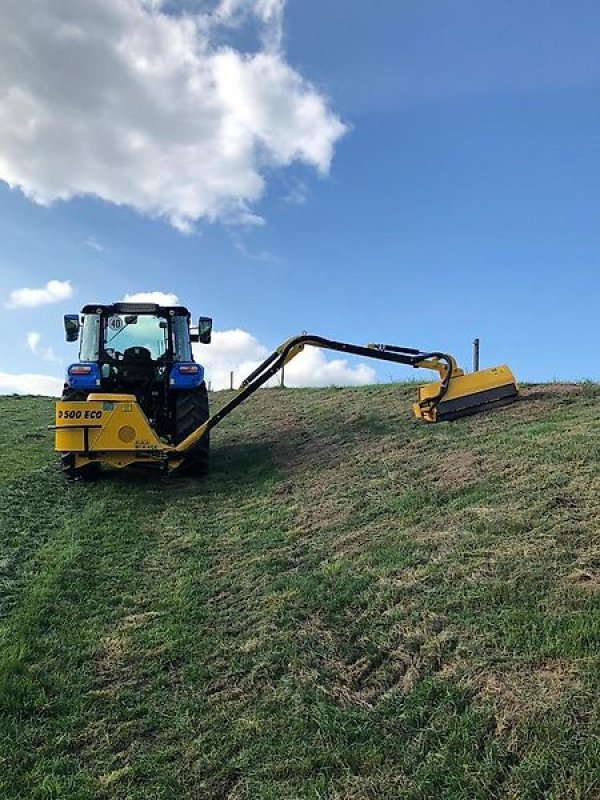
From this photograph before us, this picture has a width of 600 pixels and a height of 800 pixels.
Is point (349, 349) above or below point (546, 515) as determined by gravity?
above

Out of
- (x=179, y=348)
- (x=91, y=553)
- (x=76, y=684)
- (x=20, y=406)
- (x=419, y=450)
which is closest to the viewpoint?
(x=76, y=684)

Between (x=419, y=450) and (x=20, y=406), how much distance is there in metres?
16.0

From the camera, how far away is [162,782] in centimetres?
344

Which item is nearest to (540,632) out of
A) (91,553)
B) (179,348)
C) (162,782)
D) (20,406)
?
(162,782)

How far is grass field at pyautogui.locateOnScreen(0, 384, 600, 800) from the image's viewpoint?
3.36 meters

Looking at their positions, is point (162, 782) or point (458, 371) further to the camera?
point (458, 371)

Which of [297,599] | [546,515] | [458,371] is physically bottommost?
[297,599]

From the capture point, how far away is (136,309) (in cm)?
1126

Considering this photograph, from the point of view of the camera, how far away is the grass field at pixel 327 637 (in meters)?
3.36

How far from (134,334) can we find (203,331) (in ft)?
3.64

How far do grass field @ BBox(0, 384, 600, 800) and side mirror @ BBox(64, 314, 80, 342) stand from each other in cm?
380

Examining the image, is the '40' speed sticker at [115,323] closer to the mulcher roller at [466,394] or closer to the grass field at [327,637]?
the grass field at [327,637]

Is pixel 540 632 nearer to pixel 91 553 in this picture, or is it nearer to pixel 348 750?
pixel 348 750

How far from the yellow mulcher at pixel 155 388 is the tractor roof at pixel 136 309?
2 centimetres
